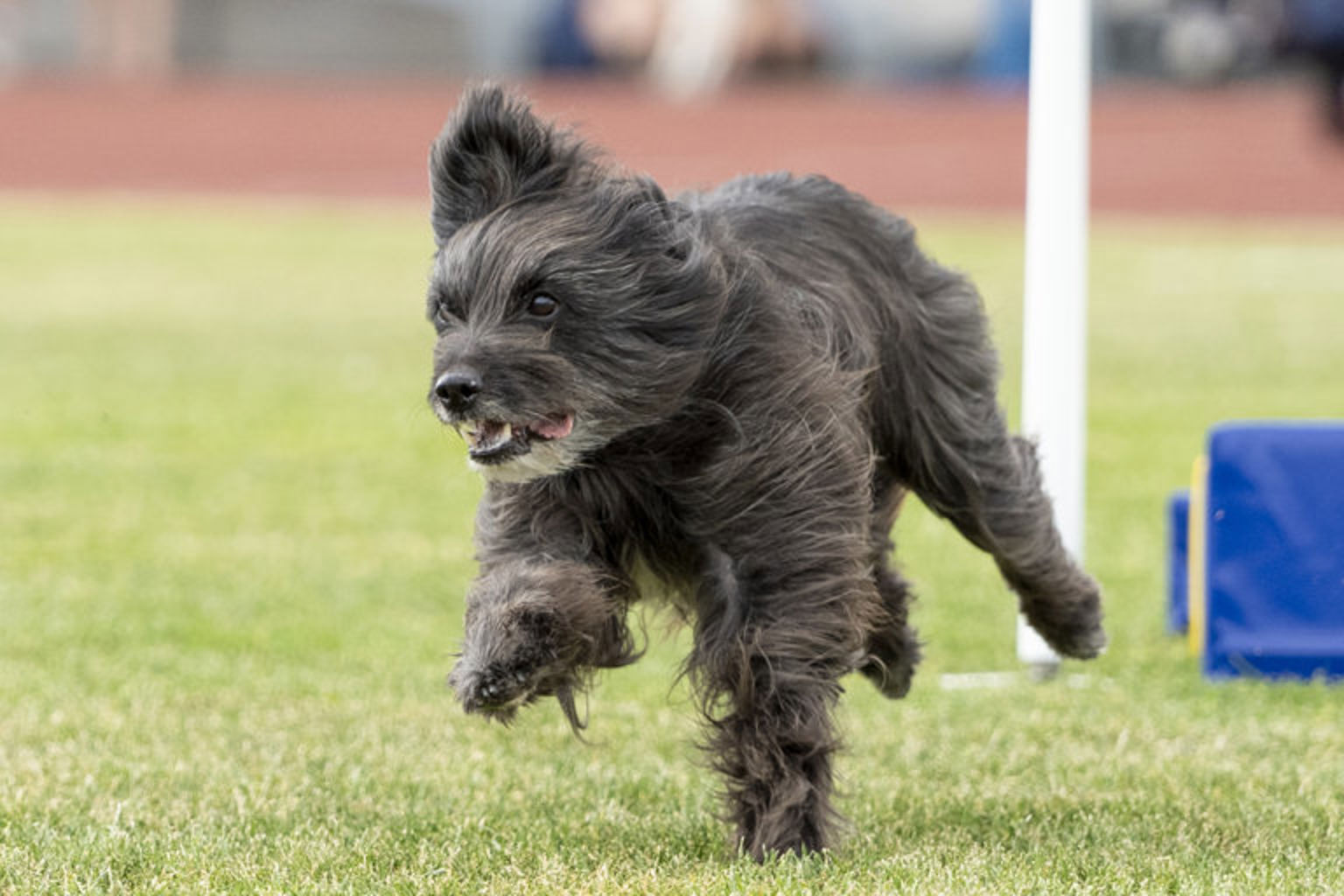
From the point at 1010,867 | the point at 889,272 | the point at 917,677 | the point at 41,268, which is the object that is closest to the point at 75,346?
the point at 41,268

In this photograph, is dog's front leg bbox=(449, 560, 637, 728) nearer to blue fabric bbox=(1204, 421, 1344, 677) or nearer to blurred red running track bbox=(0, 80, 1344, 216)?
blue fabric bbox=(1204, 421, 1344, 677)

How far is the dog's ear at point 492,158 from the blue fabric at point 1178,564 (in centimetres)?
359

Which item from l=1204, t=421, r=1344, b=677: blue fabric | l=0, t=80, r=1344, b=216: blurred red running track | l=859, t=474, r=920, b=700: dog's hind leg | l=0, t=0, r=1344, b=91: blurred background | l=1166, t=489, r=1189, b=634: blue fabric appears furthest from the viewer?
l=0, t=0, r=1344, b=91: blurred background

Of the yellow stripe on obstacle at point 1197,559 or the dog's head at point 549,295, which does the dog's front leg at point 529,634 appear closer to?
the dog's head at point 549,295

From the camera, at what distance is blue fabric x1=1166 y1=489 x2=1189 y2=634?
7.54 metres

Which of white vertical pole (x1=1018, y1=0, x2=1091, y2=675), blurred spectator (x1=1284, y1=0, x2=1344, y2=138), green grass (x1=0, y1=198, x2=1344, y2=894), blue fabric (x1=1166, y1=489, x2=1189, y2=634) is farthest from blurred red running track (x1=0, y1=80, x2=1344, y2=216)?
white vertical pole (x1=1018, y1=0, x2=1091, y2=675)

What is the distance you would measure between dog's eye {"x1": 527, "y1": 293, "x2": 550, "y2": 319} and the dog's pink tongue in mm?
200

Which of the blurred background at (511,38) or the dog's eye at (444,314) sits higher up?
the dog's eye at (444,314)

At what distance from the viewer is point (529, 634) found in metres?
4.36

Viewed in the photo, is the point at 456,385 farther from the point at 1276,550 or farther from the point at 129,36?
the point at 129,36

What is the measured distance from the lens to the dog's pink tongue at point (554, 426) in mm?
4316

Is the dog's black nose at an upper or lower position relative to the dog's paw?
upper

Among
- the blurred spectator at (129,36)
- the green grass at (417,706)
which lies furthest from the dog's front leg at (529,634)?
the blurred spectator at (129,36)

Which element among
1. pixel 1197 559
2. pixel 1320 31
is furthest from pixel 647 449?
pixel 1320 31
